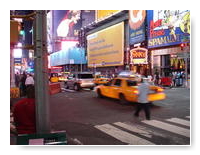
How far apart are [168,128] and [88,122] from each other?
5.86 ft

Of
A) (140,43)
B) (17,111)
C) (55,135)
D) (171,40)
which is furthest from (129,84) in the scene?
(17,111)

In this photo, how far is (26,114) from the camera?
389 centimetres

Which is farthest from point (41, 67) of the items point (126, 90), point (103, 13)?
point (126, 90)

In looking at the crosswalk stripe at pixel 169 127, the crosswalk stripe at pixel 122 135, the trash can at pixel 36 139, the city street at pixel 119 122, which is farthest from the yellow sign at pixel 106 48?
the trash can at pixel 36 139

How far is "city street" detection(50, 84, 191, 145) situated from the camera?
4262mm

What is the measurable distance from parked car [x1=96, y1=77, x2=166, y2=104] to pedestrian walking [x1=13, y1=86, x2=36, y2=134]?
1994 millimetres

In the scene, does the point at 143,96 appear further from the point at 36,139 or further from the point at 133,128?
the point at 36,139

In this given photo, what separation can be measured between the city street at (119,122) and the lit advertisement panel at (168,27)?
116 centimetres

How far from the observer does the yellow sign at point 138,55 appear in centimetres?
450

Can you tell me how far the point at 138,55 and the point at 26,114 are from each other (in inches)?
95.1

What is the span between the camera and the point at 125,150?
385 cm

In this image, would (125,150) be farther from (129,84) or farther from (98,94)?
(98,94)

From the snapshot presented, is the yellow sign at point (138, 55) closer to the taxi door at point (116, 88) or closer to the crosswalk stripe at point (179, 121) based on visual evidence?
the taxi door at point (116, 88)
